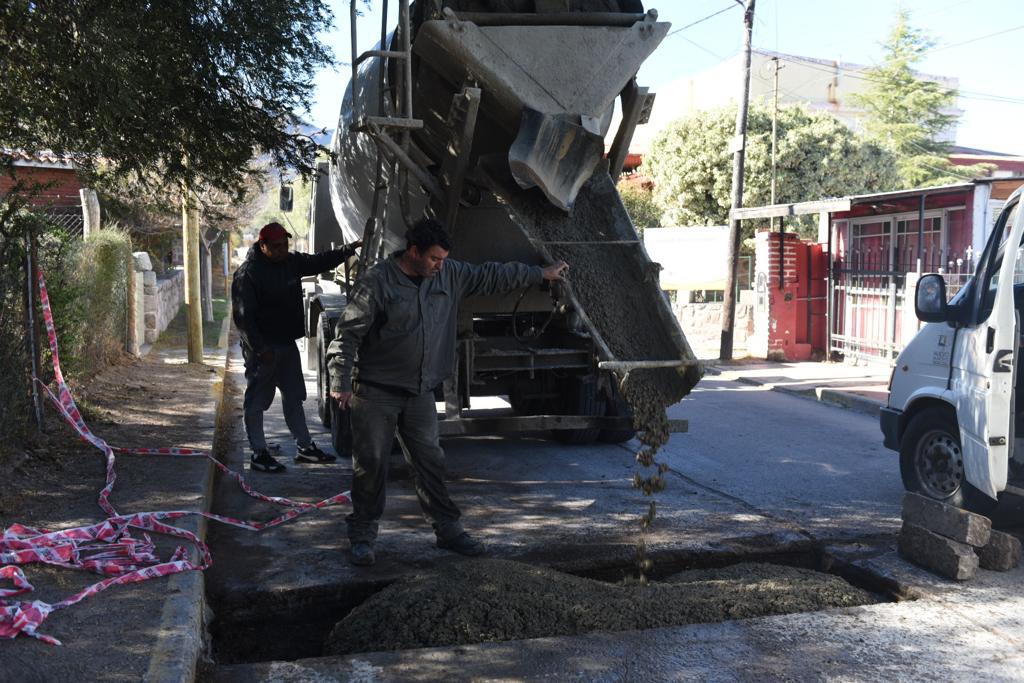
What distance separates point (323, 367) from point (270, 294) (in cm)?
179

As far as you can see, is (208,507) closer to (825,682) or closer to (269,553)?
(269,553)

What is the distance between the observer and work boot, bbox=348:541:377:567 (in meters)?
4.98

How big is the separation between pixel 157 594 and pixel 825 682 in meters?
2.84

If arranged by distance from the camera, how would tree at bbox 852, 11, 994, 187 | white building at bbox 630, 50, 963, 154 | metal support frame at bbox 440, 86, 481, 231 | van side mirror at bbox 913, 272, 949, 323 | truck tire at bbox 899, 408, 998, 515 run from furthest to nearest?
white building at bbox 630, 50, 963, 154, tree at bbox 852, 11, 994, 187, metal support frame at bbox 440, 86, 481, 231, van side mirror at bbox 913, 272, 949, 323, truck tire at bbox 899, 408, 998, 515

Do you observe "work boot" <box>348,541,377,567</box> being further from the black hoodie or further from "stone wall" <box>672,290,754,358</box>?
"stone wall" <box>672,290,754,358</box>

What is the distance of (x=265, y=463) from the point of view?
7.32 meters

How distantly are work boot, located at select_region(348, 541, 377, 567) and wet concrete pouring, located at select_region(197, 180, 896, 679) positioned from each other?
6 cm

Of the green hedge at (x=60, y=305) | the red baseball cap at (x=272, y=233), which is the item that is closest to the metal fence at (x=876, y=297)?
the red baseball cap at (x=272, y=233)

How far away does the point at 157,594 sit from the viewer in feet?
13.5

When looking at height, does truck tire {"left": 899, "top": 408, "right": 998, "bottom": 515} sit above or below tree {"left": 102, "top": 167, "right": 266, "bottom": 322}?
below

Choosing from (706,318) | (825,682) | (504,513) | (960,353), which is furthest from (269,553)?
(706,318)

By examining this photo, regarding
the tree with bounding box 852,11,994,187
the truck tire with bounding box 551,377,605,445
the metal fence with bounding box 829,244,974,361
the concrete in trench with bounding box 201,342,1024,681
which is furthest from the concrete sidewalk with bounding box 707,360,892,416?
the tree with bounding box 852,11,994,187

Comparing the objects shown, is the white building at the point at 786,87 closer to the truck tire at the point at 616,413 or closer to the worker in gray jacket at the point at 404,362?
the truck tire at the point at 616,413

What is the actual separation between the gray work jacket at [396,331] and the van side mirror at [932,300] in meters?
2.42
